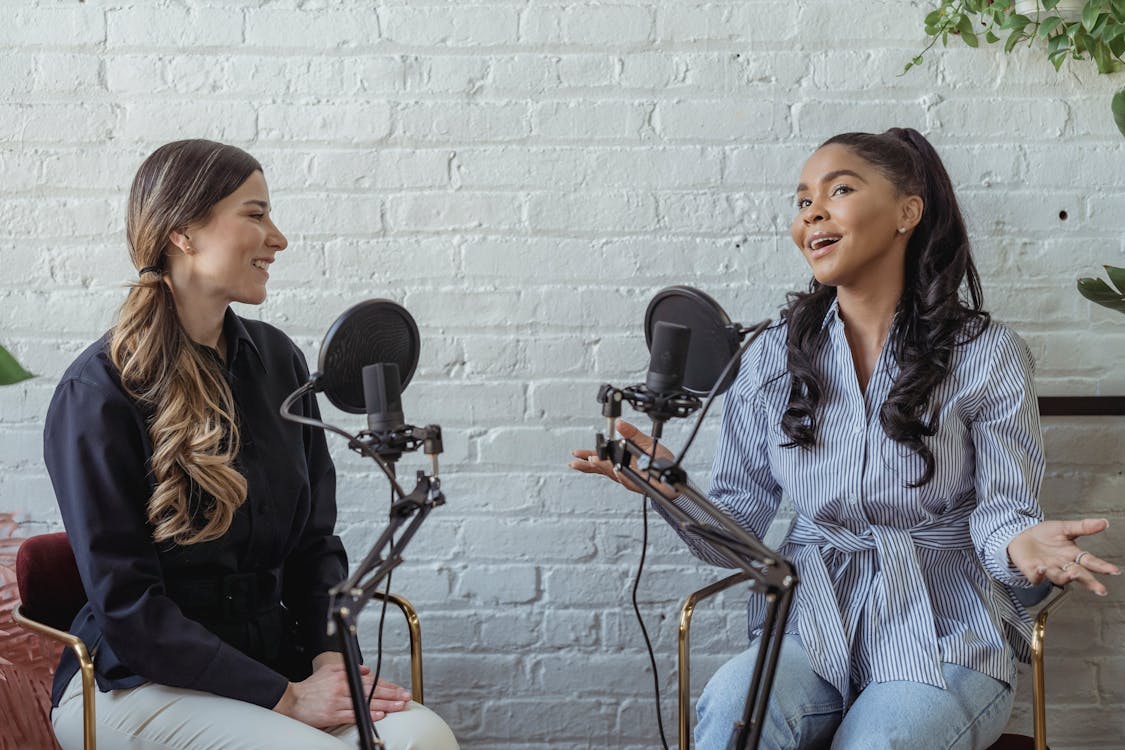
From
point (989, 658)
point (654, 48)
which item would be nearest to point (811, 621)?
point (989, 658)

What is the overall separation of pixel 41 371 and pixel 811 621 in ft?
4.71

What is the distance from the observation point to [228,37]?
6.68ft

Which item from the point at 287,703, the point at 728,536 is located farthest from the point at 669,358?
the point at 287,703

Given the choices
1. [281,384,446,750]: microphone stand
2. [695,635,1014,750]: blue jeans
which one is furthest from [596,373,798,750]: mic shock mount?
[695,635,1014,750]: blue jeans

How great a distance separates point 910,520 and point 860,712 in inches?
12.7

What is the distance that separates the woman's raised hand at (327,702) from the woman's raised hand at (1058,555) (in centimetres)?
89

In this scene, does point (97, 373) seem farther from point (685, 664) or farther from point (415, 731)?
point (685, 664)

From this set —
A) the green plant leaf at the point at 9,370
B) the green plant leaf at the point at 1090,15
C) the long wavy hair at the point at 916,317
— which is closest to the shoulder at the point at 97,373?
the green plant leaf at the point at 9,370

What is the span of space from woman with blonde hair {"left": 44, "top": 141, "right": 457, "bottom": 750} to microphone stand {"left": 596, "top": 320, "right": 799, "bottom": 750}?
0.58 metres

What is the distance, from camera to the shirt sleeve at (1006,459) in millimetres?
1634

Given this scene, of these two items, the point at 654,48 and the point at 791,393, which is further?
the point at 654,48

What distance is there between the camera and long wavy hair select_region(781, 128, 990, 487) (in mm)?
1717

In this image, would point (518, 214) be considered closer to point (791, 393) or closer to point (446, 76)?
point (446, 76)

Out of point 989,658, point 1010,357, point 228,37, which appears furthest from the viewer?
point 228,37
